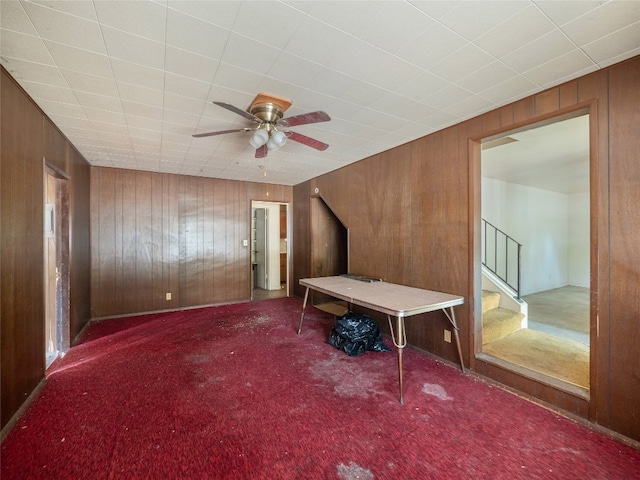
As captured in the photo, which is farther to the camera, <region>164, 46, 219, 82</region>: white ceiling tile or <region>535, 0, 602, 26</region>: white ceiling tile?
<region>164, 46, 219, 82</region>: white ceiling tile

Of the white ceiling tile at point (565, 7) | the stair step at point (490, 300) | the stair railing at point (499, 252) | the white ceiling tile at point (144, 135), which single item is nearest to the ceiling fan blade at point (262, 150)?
the white ceiling tile at point (144, 135)

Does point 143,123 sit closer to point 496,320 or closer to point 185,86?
point 185,86

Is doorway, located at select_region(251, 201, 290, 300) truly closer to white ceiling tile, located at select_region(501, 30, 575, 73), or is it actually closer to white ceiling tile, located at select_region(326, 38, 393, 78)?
white ceiling tile, located at select_region(326, 38, 393, 78)

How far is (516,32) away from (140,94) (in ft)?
8.36

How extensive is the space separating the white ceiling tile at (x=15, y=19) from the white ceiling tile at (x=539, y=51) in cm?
266

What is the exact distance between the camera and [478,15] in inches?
55.1

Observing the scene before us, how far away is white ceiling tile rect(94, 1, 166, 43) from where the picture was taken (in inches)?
51.8

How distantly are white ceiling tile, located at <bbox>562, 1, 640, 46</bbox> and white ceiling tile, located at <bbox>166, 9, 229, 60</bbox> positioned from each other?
1.87m

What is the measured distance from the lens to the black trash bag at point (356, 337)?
3027 mm

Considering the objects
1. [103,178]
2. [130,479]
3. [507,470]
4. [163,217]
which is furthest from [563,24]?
[103,178]

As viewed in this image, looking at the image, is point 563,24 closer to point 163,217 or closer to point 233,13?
point 233,13

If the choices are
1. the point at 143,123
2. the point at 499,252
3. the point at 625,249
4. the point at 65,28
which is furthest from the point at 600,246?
the point at 499,252

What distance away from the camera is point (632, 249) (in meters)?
1.73

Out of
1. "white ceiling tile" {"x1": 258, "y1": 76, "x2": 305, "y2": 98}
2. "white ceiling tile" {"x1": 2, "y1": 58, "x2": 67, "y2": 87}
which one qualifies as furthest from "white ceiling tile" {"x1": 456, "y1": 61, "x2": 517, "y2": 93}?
"white ceiling tile" {"x1": 2, "y1": 58, "x2": 67, "y2": 87}
